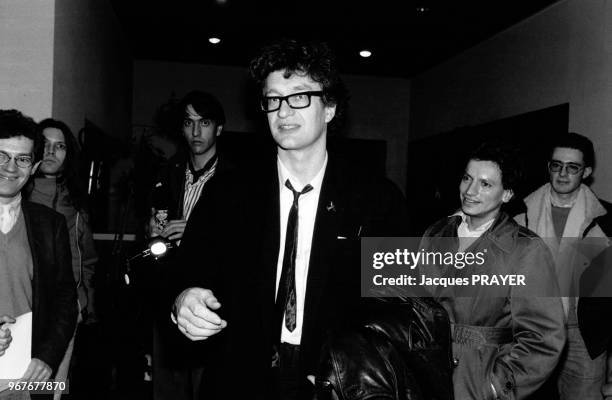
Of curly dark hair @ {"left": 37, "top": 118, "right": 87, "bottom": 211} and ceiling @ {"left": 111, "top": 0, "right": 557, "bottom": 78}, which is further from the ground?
ceiling @ {"left": 111, "top": 0, "right": 557, "bottom": 78}

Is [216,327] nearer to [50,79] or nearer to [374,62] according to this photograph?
[50,79]

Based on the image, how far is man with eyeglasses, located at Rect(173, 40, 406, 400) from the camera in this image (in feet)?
5.44

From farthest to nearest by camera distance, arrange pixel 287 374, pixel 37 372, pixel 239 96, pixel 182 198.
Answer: pixel 239 96 < pixel 182 198 < pixel 37 372 < pixel 287 374

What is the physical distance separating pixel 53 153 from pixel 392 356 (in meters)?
2.32

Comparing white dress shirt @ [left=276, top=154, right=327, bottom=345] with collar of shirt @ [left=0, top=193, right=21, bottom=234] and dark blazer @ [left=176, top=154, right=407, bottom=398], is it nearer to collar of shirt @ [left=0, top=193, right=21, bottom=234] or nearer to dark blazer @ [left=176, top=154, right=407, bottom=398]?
dark blazer @ [left=176, top=154, right=407, bottom=398]

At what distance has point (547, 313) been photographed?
2.04 meters

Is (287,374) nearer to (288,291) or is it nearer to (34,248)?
(288,291)

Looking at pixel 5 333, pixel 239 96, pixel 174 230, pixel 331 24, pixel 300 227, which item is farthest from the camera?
pixel 239 96

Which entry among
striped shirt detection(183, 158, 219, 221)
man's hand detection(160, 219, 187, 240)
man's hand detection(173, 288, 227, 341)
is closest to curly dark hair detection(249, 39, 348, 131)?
man's hand detection(173, 288, 227, 341)

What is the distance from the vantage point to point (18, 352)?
199 cm

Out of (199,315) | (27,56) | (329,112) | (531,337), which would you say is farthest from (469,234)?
(27,56)

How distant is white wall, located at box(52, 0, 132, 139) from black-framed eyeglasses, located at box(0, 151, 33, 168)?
147cm

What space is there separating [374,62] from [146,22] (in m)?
3.33

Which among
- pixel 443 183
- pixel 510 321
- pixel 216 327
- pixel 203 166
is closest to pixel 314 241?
pixel 216 327
